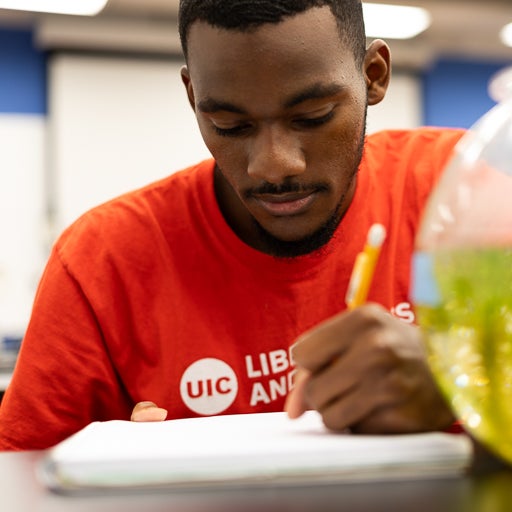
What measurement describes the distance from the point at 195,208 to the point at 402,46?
355 centimetres

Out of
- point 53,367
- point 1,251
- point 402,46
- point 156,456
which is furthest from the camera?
point 402,46

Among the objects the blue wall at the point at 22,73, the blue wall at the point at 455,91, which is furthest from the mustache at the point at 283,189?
the blue wall at the point at 455,91

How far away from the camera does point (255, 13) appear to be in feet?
2.46

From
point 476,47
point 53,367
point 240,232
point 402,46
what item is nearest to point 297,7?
point 240,232

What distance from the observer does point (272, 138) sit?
28.9 inches

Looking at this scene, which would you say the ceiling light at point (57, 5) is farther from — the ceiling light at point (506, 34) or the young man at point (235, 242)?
the young man at point (235, 242)

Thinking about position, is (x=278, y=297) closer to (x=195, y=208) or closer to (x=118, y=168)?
(x=195, y=208)

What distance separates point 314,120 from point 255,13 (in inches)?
4.6

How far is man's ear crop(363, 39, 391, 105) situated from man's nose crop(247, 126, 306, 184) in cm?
25

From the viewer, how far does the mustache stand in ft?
2.50

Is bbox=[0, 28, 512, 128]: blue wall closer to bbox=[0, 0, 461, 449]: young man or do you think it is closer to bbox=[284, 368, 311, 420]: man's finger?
bbox=[0, 0, 461, 449]: young man

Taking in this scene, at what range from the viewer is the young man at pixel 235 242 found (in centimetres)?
75


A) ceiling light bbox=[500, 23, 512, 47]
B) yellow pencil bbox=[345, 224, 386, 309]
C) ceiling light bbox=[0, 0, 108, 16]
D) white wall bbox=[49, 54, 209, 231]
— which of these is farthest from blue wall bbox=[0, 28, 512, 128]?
yellow pencil bbox=[345, 224, 386, 309]

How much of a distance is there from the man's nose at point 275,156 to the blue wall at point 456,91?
399 cm
